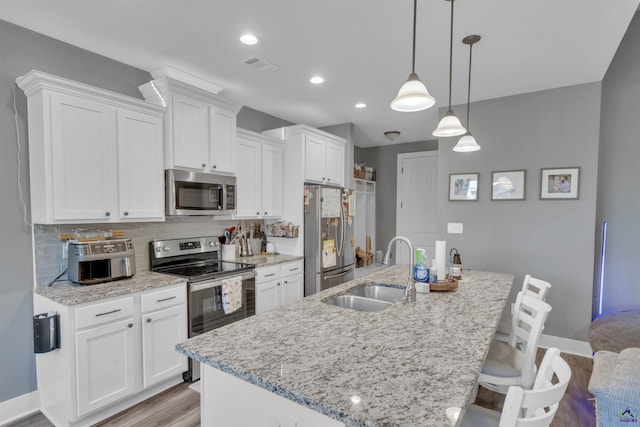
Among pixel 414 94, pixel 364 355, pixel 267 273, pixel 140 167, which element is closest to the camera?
pixel 364 355

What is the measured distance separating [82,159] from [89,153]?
63mm

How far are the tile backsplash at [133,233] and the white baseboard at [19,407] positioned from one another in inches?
30.7

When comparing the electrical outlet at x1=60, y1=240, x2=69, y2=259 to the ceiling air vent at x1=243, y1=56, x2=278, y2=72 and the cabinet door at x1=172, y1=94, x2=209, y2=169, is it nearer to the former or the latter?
the cabinet door at x1=172, y1=94, x2=209, y2=169

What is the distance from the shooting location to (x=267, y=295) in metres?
3.33

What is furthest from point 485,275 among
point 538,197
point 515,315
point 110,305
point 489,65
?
point 110,305

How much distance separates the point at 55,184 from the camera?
214 centimetres

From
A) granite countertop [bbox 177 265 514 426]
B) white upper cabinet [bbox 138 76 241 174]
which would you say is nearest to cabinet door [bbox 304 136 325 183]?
white upper cabinet [bbox 138 76 241 174]

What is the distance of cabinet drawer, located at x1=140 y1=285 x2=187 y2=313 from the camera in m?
2.32

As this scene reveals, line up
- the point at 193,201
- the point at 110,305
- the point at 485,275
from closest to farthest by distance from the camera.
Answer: the point at 110,305 → the point at 485,275 → the point at 193,201

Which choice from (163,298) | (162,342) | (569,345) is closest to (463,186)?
(569,345)

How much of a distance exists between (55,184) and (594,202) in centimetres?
449

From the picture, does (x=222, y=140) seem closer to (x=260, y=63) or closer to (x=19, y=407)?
(x=260, y=63)

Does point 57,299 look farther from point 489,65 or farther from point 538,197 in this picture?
point 538,197

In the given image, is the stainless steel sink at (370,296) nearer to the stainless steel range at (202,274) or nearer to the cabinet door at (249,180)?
the stainless steel range at (202,274)
